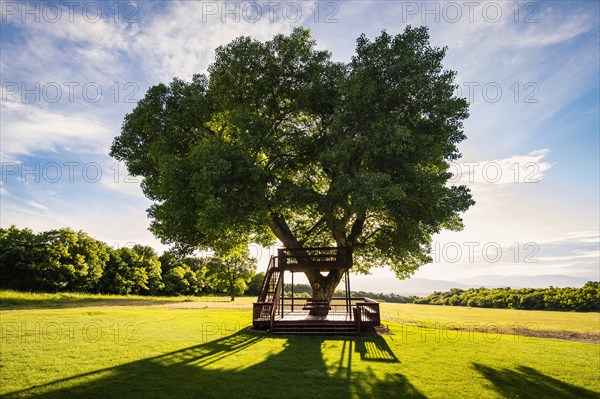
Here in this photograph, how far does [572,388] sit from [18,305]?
4010cm

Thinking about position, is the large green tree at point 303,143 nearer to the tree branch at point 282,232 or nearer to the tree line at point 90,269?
the tree branch at point 282,232

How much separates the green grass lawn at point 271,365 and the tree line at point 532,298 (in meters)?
27.9

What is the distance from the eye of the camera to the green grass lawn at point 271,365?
909cm

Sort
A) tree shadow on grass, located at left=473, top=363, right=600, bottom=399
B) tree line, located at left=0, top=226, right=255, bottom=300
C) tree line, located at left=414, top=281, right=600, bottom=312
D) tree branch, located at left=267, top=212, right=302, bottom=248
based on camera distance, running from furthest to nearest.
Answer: tree line, located at left=0, top=226, right=255, bottom=300 < tree line, located at left=414, top=281, right=600, bottom=312 < tree branch, located at left=267, top=212, right=302, bottom=248 < tree shadow on grass, located at left=473, top=363, right=600, bottom=399

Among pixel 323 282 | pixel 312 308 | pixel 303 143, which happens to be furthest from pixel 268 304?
pixel 303 143

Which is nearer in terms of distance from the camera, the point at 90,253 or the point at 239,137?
the point at 239,137

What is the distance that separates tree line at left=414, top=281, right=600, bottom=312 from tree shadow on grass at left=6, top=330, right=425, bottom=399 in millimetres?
38882

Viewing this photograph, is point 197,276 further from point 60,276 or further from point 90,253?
point 60,276

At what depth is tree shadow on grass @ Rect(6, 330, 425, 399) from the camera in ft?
28.1

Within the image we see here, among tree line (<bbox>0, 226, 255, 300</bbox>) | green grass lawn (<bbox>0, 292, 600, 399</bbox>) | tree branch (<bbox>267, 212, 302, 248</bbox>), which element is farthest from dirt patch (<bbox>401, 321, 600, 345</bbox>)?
tree line (<bbox>0, 226, 255, 300</bbox>)

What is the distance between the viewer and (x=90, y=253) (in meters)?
54.0

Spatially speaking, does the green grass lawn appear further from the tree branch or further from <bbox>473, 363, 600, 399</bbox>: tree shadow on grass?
the tree branch

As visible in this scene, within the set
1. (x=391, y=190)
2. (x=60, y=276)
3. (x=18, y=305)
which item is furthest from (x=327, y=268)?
(x=60, y=276)

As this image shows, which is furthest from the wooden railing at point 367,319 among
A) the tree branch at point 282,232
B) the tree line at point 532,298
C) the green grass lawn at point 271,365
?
the tree line at point 532,298
